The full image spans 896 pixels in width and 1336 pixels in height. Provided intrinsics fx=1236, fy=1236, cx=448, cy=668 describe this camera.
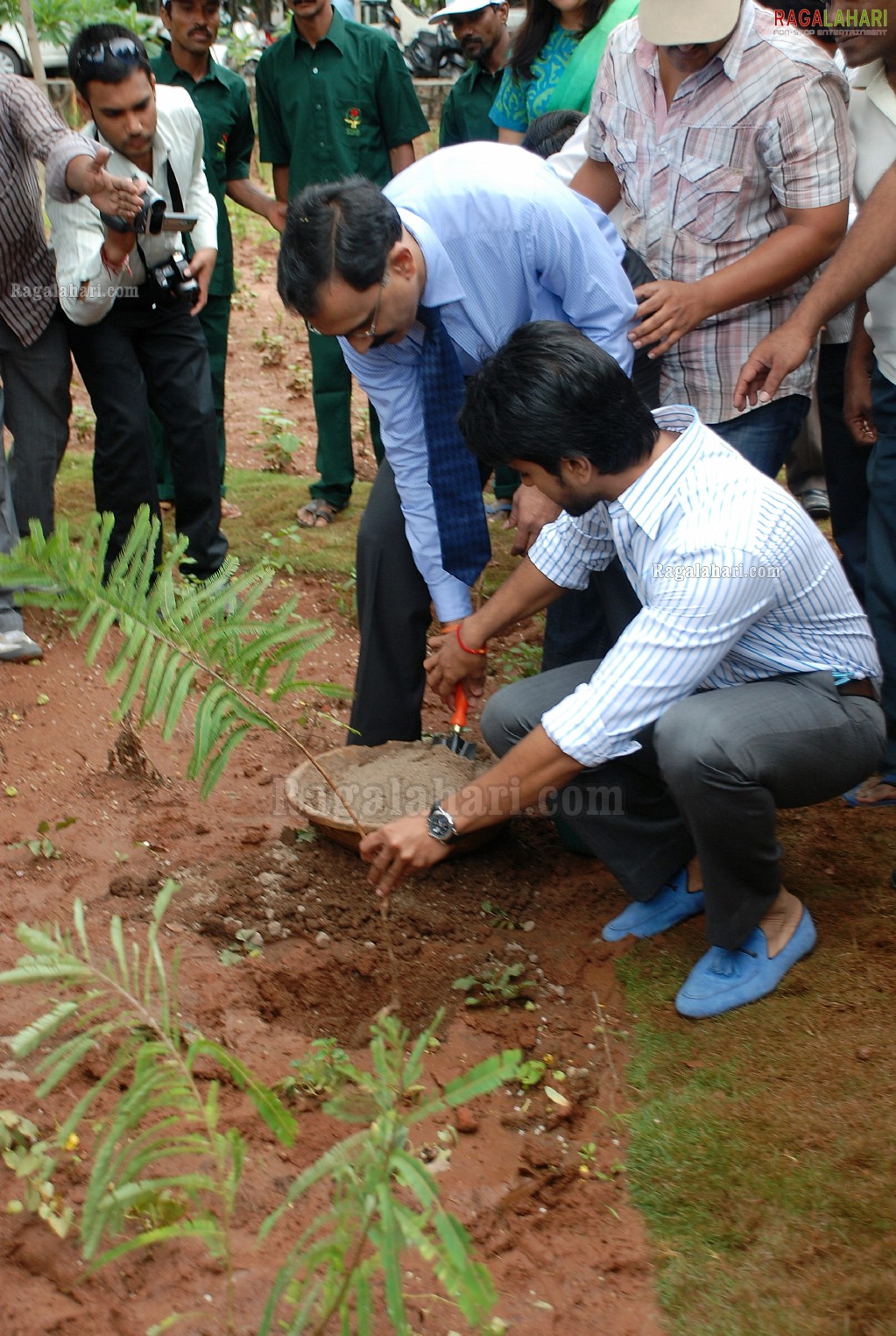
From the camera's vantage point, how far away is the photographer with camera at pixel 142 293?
395cm

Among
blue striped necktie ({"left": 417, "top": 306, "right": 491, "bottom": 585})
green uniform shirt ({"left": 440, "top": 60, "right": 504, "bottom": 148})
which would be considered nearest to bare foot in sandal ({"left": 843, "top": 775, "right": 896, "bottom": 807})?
blue striped necktie ({"left": 417, "top": 306, "right": 491, "bottom": 585})

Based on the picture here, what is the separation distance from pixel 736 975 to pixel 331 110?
391 centimetres

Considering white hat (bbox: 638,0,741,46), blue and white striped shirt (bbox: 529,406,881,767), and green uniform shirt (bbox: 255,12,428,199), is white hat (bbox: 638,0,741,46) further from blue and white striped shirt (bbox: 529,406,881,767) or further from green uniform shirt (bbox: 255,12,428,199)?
green uniform shirt (bbox: 255,12,428,199)

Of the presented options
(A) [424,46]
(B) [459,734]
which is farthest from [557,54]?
(A) [424,46]

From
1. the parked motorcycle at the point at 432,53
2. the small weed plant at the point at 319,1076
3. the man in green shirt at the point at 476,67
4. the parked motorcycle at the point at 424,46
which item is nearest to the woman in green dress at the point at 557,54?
the man in green shirt at the point at 476,67

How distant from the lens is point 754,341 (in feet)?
10.1

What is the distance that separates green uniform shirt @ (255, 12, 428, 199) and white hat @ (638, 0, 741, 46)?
2.36 metres

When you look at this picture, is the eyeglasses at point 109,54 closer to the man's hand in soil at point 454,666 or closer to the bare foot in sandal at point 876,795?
the man's hand in soil at point 454,666

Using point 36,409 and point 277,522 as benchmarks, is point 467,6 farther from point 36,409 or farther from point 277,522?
point 36,409

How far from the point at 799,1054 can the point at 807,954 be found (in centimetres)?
28

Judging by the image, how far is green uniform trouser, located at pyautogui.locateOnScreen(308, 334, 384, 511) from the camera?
520 centimetres

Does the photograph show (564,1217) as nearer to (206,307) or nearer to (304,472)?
(206,307)

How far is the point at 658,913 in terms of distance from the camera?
2.82 metres

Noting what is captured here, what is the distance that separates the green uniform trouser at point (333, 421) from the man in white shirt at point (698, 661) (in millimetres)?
2846
